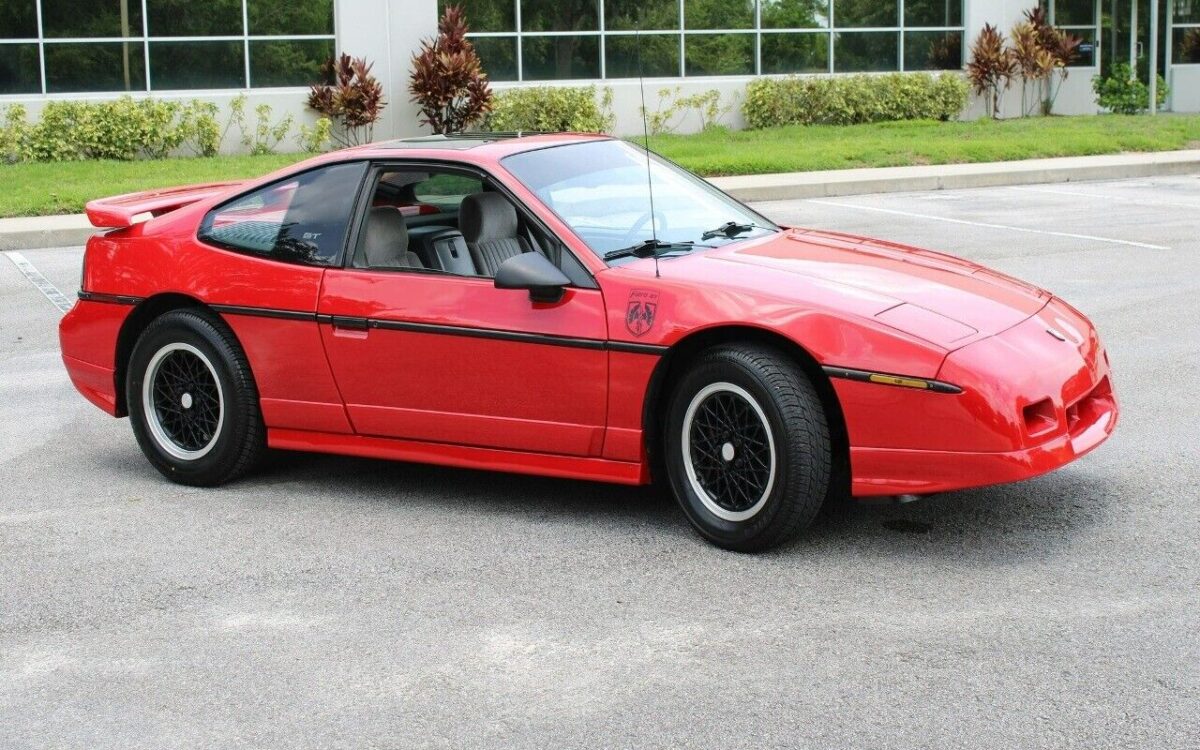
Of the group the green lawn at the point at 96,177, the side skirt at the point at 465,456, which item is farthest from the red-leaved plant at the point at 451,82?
the side skirt at the point at 465,456

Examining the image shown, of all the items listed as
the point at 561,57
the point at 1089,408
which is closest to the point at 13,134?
the point at 561,57

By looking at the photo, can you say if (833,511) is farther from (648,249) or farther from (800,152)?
(800,152)

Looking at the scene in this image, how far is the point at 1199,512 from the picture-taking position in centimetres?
586

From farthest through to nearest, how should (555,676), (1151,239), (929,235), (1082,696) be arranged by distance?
(929,235), (1151,239), (555,676), (1082,696)

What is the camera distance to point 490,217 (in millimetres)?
6320

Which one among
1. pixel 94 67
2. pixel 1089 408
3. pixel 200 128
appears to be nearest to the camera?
pixel 1089 408

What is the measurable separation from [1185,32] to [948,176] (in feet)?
52.6

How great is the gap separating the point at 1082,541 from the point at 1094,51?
96.8 feet

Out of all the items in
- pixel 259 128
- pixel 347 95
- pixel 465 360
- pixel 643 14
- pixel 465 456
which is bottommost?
pixel 465 456

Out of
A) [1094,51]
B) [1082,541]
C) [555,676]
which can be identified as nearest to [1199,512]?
[1082,541]

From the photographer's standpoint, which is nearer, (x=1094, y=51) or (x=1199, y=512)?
(x=1199, y=512)

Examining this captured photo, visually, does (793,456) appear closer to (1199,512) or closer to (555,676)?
(555,676)

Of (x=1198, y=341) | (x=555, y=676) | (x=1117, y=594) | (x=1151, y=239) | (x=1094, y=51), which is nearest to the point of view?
(x=555, y=676)

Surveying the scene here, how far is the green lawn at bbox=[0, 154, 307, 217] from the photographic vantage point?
→ 59.8 feet
